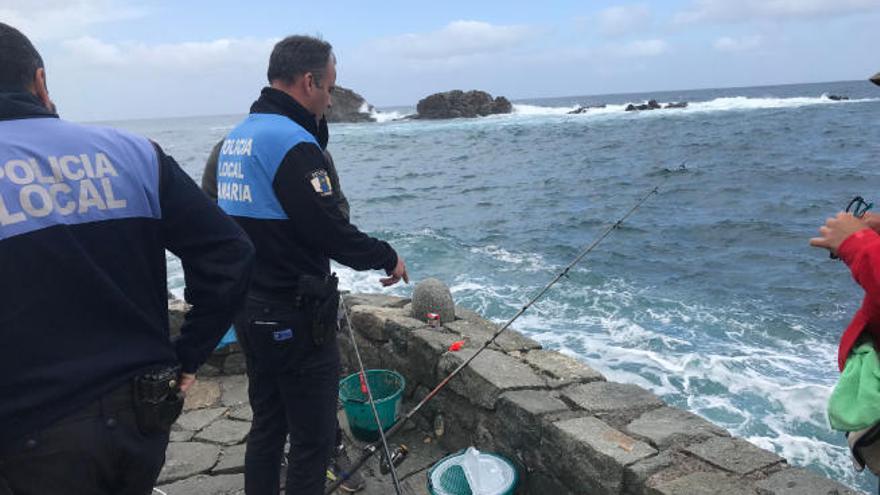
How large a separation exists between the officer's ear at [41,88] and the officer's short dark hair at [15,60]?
17 millimetres

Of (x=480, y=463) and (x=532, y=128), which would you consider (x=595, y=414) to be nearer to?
(x=480, y=463)

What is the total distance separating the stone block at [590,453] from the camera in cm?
305

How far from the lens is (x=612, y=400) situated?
3.77m

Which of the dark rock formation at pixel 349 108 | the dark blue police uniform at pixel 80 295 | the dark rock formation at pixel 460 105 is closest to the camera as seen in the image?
the dark blue police uniform at pixel 80 295

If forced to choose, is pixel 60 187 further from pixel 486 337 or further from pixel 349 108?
pixel 349 108

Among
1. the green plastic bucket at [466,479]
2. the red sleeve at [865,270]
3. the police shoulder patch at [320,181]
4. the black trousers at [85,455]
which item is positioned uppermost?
the police shoulder patch at [320,181]

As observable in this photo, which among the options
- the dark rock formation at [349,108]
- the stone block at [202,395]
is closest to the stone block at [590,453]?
the stone block at [202,395]

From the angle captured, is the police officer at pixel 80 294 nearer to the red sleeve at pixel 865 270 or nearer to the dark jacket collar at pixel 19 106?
the dark jacket collar at pixel 19 106

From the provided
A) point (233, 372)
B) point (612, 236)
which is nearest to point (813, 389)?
point (233, 372)

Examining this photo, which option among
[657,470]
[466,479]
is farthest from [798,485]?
[466,479]

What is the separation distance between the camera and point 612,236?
14406 mm

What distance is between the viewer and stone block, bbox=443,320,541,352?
181 inches

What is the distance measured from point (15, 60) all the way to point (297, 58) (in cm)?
128

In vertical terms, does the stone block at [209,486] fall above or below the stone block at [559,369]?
below
